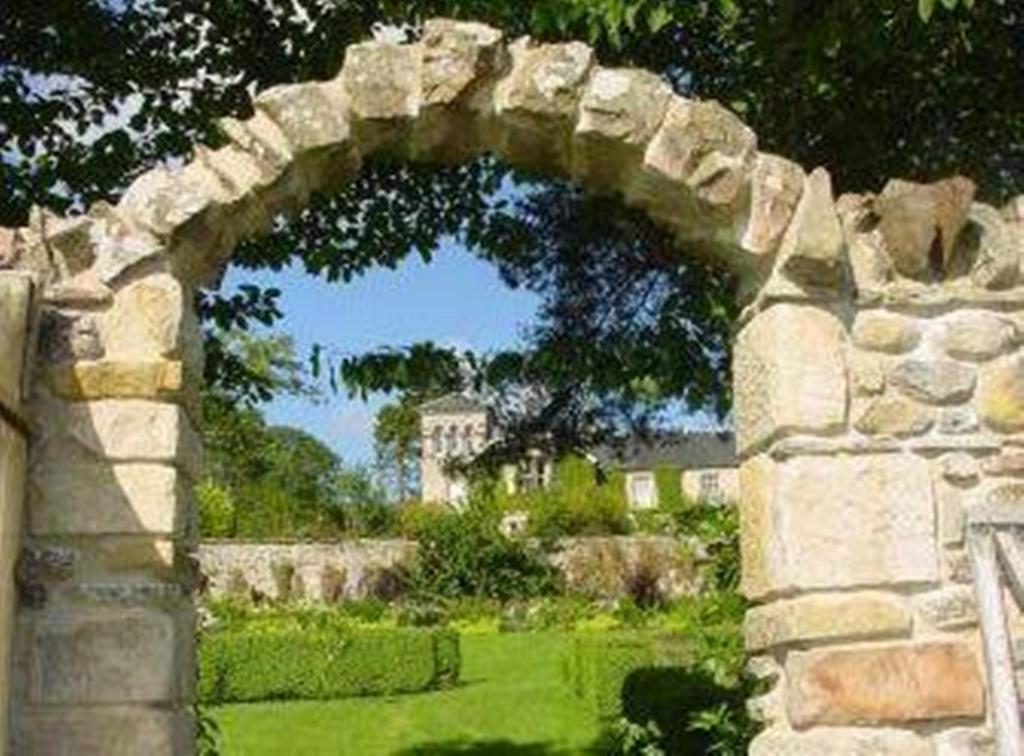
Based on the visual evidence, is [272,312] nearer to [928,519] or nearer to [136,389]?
[136,389]

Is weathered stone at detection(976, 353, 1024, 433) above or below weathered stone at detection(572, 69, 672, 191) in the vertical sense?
below

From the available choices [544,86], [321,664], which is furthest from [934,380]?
[321,664]

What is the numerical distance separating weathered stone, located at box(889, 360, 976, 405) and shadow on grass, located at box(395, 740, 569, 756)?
941 cm

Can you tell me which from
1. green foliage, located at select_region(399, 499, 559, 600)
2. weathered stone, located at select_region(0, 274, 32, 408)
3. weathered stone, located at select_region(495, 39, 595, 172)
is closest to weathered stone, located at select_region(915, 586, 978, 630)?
weathered stone, located at select_region(495, 39, 595, 172)

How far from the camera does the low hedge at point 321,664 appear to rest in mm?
19078

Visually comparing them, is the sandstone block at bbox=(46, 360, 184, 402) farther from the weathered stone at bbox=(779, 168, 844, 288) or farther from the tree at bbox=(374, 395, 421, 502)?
the tree at bbox=(374, 395, 421, 502)

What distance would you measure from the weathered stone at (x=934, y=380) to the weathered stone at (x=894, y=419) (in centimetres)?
4

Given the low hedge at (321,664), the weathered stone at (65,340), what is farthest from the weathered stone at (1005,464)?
the low hedge at (321,664)

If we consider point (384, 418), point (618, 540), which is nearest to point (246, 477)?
point (384, 418)

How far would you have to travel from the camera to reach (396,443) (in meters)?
53.8

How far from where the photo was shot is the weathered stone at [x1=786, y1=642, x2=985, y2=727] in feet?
13.3

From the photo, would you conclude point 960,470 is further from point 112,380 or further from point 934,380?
point 112,380

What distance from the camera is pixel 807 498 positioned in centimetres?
416

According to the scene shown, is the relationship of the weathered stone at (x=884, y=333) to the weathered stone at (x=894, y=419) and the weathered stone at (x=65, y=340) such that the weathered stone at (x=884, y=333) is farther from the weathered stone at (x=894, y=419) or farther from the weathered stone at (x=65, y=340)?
the weathered stone at (x=65, y=340)
